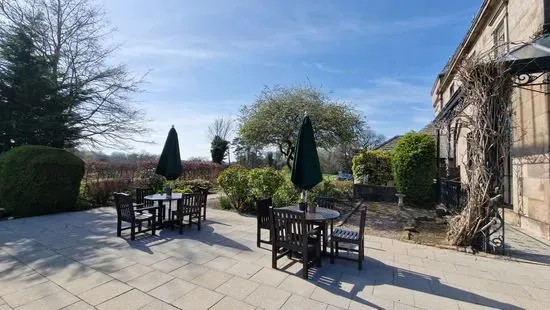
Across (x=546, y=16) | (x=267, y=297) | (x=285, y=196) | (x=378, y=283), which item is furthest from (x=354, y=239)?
(x=546, y=16)

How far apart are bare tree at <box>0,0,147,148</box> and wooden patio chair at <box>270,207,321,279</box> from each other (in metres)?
12.0

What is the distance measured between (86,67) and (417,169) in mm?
15149

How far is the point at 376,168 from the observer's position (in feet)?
41.8

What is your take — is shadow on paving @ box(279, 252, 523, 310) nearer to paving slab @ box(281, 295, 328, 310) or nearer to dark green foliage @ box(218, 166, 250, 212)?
paving slab @ box(281, 295, 328, 310)

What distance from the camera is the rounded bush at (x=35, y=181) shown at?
756 cm

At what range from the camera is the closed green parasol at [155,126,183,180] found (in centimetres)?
677

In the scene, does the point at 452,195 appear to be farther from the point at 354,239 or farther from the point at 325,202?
the point at 354,239

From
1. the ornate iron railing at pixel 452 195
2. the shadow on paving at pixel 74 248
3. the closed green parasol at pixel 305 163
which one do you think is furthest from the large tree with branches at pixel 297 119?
the closed green parasol at pixel 305 163

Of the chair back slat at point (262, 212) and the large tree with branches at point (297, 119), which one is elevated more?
the large tree with branches at point (297, 119)

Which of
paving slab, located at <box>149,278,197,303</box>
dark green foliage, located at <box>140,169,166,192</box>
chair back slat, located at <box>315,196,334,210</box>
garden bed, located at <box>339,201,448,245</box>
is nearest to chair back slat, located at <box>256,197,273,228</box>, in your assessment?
chair back slat, located at <box>315,196,334,210</box>

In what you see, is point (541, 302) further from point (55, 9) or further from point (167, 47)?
point (55, 9)

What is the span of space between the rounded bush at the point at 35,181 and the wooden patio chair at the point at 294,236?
7545 millimetres

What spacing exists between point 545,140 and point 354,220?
456 cm

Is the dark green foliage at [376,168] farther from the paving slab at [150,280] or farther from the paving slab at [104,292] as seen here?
the paving slab at [104,292]
